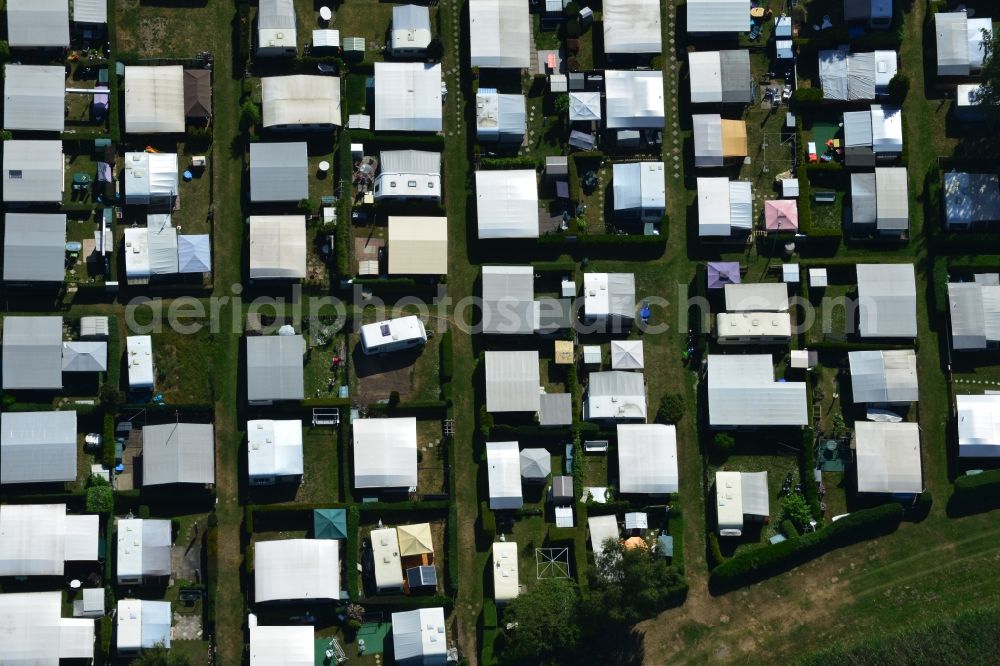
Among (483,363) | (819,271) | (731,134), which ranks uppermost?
(731,134)

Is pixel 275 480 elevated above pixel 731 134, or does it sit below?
below

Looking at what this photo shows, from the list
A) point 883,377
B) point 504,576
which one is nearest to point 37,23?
point 504,576

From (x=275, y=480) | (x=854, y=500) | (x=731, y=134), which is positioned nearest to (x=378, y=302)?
(x=275, y=480)

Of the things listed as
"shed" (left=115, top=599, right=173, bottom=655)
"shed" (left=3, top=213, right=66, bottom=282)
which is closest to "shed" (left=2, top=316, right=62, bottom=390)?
"shed" (left=3, top=213, right=66, bottom=282)

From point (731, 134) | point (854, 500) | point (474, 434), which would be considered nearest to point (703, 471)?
point (854, 500)

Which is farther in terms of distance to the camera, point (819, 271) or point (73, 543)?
point (819, 271)

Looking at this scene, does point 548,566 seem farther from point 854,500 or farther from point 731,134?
point 731,134
